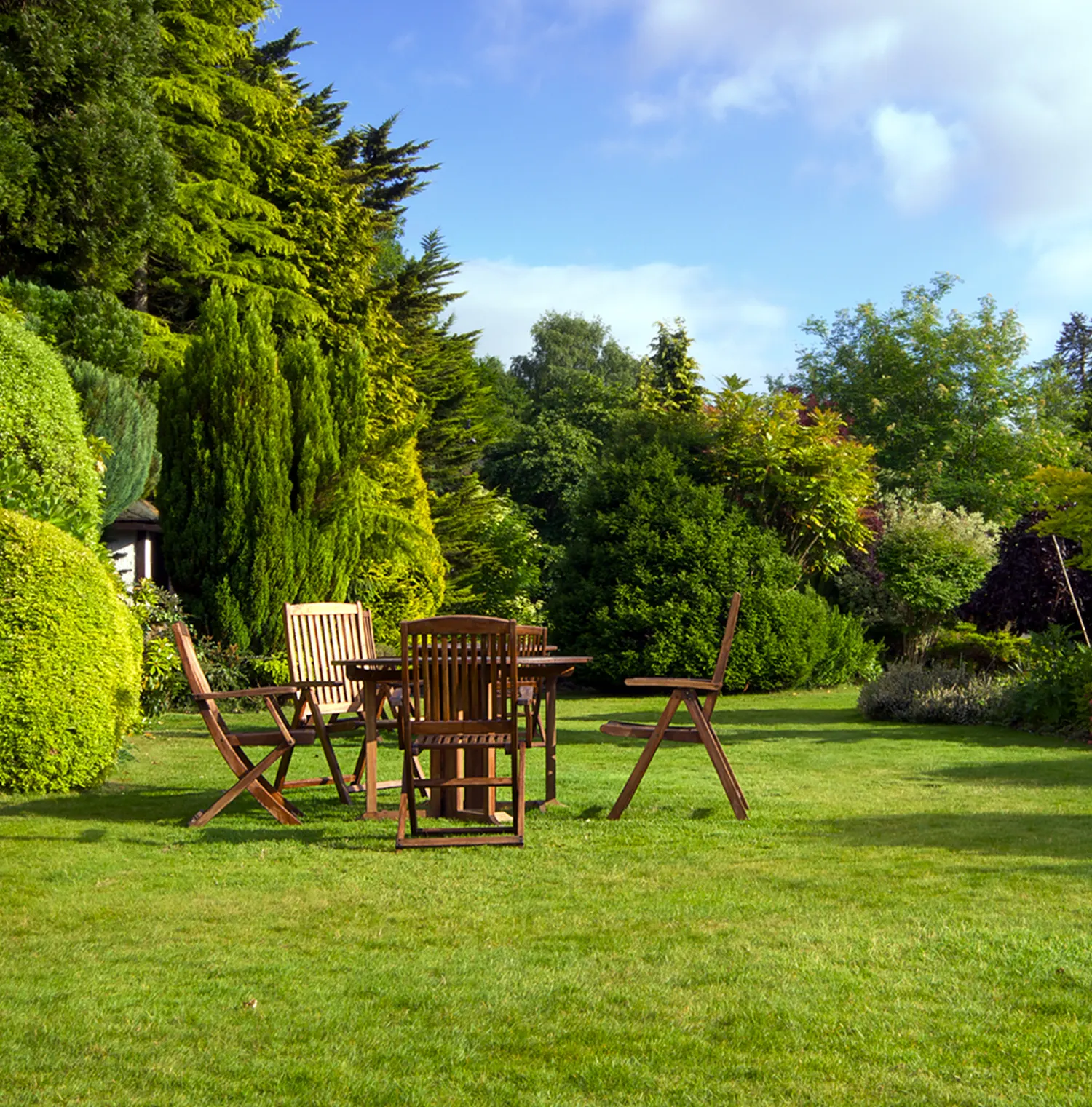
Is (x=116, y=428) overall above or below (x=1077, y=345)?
below

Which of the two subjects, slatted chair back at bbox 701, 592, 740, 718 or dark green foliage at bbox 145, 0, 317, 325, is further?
dark green foliage at bbox 145, 0, 317, 325

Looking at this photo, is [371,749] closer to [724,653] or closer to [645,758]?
[645,758]

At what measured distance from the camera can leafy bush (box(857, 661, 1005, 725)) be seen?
539 inches

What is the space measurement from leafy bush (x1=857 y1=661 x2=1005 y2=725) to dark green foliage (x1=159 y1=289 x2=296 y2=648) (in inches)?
310

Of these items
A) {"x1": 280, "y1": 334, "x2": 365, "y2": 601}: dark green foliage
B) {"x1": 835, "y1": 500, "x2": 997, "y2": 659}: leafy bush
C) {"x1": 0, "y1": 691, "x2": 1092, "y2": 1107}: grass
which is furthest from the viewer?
{"x1": 835, "y1": 500, "x2": 997, "y2": 659}: leafy bush

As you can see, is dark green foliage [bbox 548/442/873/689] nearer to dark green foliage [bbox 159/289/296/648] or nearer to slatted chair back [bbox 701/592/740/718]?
dark green foliage [bbox 159/289/296/648]

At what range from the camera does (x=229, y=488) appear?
15.8 metres

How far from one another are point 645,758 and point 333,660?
2.44m

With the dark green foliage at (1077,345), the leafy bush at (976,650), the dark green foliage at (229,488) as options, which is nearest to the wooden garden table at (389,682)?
the dark green foliage at (229,488)

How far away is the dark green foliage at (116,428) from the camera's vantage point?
1459 centimetres

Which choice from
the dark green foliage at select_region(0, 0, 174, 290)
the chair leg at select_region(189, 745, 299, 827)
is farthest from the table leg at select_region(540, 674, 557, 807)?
the dark green foliage at select_region(0, 0, 174, 290)

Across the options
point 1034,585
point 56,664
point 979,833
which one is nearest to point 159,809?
point 56,664

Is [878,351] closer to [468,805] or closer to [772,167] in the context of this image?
[772,167]

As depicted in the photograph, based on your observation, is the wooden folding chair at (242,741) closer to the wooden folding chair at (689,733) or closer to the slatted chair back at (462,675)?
the slatted chair back at (462,675)
